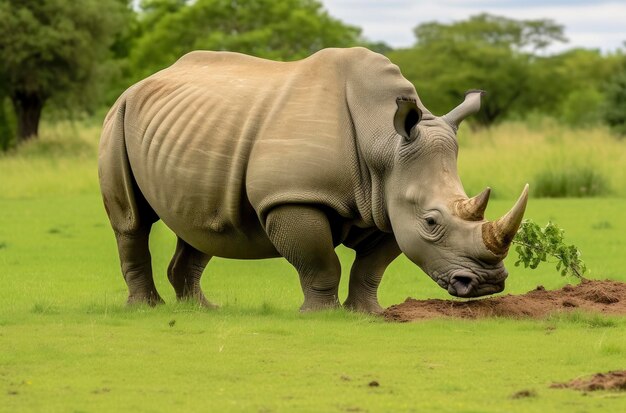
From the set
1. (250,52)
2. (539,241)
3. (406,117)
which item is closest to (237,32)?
(250,52)

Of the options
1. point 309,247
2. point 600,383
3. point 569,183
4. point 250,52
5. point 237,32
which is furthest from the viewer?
point 237,32

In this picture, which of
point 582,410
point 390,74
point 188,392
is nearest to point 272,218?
point 390,74

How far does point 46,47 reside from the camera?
46125 mm

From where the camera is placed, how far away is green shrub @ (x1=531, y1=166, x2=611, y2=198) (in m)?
26.7

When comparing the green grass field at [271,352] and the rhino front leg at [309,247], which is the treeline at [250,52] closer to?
the green grass field at [271,352]

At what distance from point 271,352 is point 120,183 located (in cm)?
322

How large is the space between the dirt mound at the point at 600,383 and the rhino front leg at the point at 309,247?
9.96 ft

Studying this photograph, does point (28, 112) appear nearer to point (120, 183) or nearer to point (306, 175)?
point (120, 183)

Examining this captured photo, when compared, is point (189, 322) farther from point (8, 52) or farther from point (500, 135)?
point (8, 52)

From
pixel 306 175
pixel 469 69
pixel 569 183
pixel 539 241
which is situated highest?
pixel 306 175

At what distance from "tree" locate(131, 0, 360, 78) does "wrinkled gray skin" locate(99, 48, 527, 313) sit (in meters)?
45.9

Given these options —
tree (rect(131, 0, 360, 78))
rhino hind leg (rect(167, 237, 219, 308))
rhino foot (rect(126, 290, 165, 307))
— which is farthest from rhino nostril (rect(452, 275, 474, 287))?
tree (rect(131, 0, 360, 78))

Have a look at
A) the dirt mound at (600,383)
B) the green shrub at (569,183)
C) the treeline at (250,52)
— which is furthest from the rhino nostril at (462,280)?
the treeline at (250,52)

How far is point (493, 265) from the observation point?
9664mm
